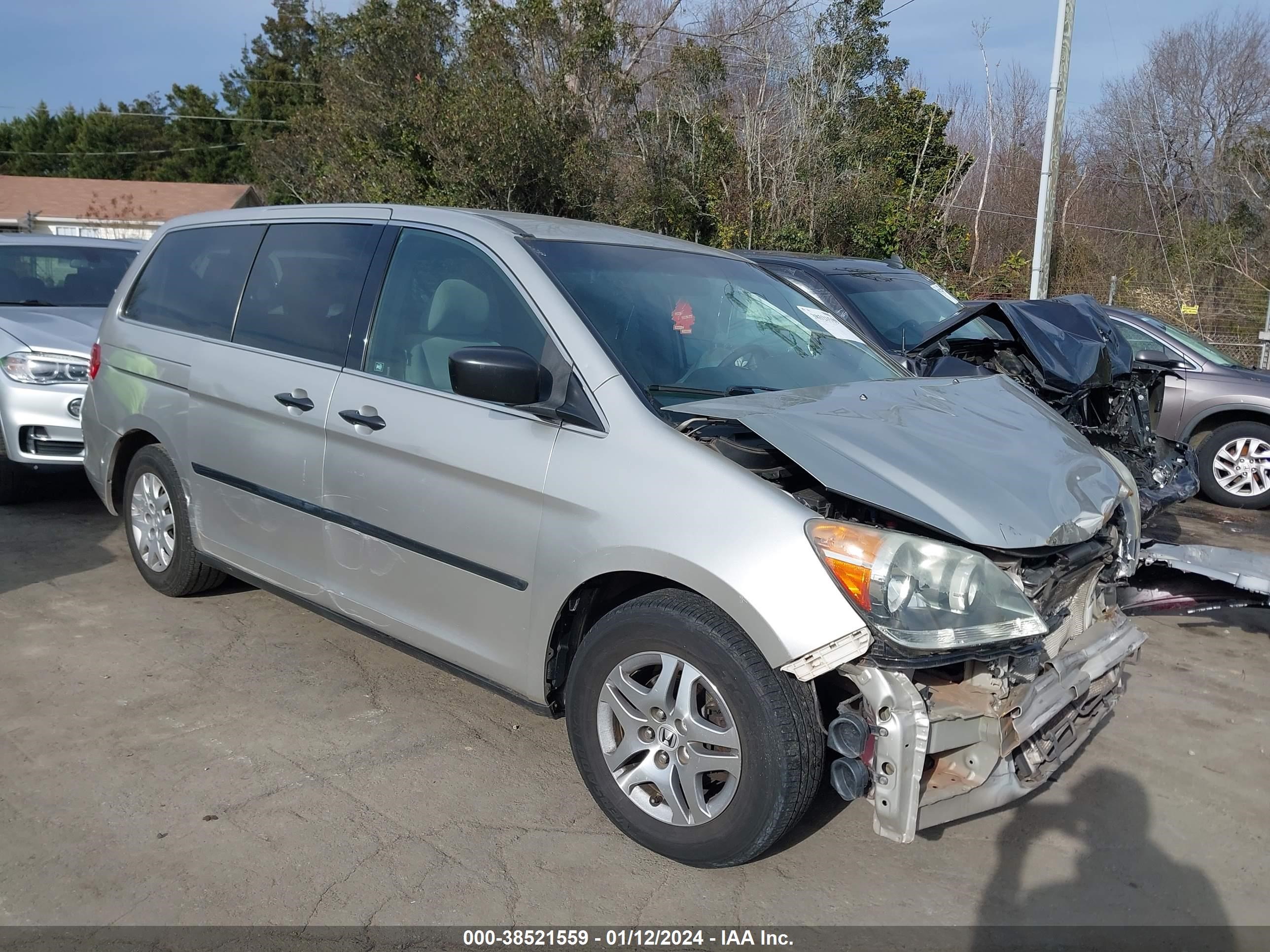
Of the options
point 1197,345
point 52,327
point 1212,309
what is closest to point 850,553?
point 52,327

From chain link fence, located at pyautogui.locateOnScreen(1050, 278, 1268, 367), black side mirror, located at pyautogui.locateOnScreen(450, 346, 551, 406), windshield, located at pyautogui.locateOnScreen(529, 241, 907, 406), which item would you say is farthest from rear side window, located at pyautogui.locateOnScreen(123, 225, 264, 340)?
chain link fence, located at pyautogui.locateOnScreen(1050, 278, 1268, 367)

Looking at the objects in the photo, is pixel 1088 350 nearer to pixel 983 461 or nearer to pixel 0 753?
pixel 983 461

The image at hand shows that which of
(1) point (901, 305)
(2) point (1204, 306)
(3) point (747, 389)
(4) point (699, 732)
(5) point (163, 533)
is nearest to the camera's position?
(4) point (699, 732)

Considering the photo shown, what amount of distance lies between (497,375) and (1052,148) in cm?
1297

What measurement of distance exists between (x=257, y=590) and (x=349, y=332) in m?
2.04

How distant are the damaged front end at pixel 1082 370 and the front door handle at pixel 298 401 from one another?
3.22 metres

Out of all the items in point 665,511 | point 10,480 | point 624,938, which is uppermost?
point 665,511

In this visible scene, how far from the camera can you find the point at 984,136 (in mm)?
25094

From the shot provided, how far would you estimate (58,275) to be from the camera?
7.79 meters

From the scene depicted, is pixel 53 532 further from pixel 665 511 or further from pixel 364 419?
pixel 665 511

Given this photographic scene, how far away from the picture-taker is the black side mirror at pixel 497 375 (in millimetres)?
3129

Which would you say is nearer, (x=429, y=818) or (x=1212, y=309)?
(x=429, y=818)

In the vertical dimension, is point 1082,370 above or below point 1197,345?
below

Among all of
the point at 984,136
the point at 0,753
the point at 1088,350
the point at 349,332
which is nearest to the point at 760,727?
the point at 349,332
